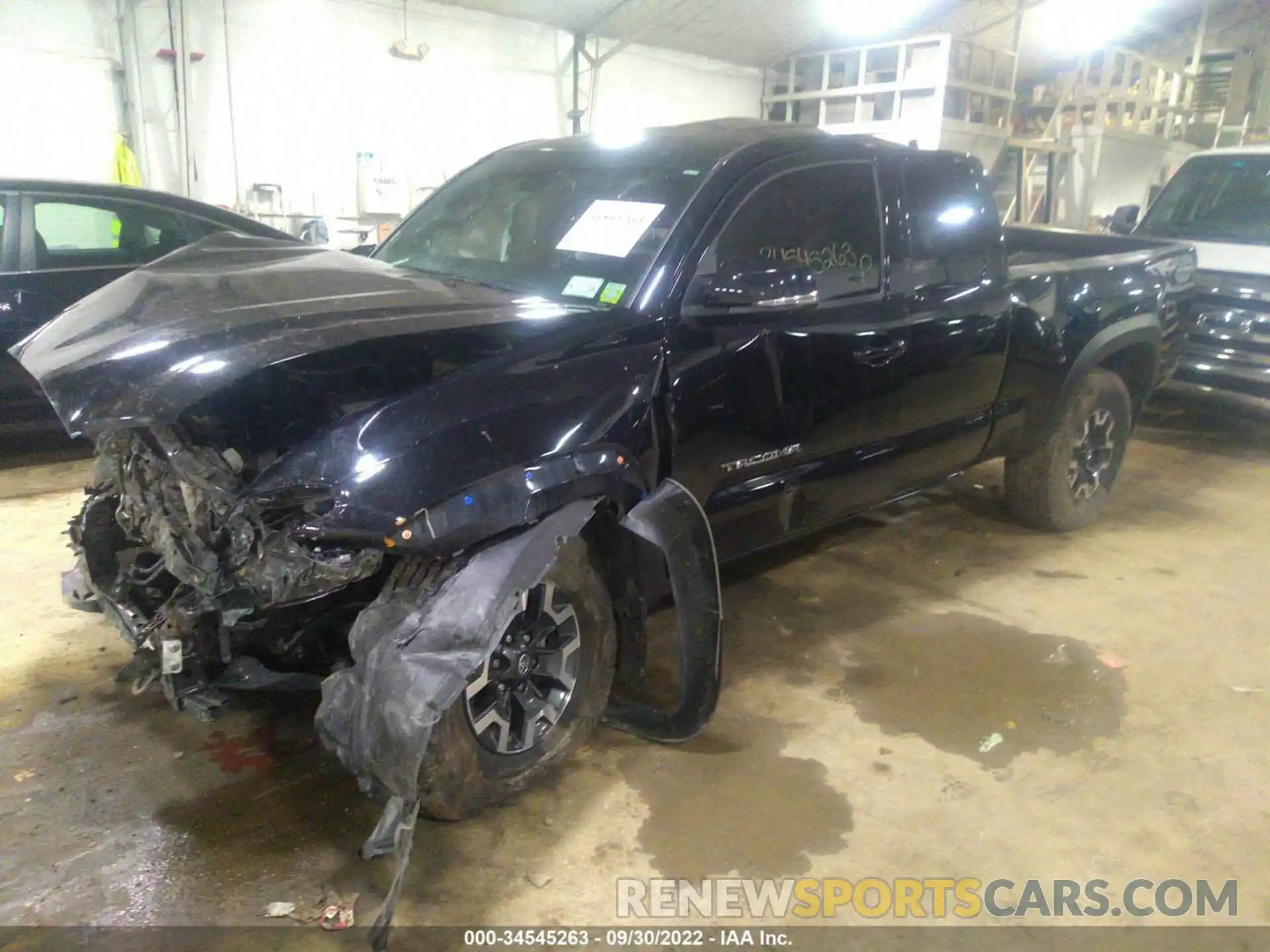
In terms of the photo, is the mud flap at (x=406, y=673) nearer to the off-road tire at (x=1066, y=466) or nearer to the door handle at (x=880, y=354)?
the door handle at (x=880, y=354)

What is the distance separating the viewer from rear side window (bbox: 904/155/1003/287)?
3.31m

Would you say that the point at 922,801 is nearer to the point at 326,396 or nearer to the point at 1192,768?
the point at 1192,768

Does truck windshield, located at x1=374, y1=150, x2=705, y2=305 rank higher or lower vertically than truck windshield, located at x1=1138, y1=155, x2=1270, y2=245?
lower

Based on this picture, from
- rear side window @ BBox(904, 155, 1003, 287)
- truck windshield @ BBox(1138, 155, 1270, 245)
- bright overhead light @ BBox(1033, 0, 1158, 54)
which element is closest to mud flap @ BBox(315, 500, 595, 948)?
rear side window @ BBox(904, 155, 1003, 287)

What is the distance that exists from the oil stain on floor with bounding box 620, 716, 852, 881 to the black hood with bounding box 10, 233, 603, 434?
1.33 metres

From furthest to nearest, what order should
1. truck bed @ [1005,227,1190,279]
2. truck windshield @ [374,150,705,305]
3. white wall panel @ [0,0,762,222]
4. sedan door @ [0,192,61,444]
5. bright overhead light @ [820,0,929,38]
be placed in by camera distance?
bright overhead light @ [820,0,929,38]
white wall panel @ [0,0,762,222]
sedan door @ [0,192,61,444]
truck bed @ [1005,227,1190,279]
truck windshield @ [374,150,705,305]

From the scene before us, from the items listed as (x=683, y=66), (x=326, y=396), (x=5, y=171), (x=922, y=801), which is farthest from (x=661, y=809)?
(x=683, y=66)

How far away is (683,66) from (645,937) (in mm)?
8658

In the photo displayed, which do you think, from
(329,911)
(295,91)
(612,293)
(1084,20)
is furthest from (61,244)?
(1084,20)

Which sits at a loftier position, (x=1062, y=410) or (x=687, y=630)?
(x=1062, y=410)

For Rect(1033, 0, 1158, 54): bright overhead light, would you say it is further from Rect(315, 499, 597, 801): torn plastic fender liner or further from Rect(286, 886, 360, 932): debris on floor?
Rect(286, 886, 360, 932): debris on floor

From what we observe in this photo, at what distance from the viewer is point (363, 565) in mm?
2021

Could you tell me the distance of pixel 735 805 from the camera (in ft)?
8.20

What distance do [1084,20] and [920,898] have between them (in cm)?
1110
